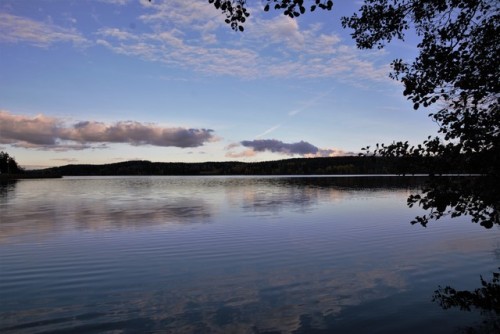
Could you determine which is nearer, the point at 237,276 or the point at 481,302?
the point at 481,302

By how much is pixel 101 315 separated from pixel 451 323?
10.8 metres

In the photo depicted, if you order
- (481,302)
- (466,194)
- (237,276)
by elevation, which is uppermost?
(466,194)

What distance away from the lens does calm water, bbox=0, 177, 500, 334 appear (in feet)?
38.7

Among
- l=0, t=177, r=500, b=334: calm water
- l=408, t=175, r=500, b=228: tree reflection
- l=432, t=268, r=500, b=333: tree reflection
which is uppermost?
l=408, t=175, r=500, b=228: tree reflection

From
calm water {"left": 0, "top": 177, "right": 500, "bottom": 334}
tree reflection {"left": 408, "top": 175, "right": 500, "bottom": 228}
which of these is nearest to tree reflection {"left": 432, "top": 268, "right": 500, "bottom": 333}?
calm water {"left": 0, "top": 177, "right": 500, "bottom": 334}

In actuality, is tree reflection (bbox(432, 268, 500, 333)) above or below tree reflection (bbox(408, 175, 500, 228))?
below

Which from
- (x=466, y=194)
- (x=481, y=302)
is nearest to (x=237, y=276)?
(x=481, y=302)

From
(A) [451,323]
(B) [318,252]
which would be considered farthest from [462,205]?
(B) [318,252]

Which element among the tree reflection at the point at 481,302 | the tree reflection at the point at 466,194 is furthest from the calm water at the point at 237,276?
the tree reflection at the point at 466,194

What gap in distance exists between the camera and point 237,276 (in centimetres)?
1708

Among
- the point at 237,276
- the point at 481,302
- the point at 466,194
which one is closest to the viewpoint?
the point at 466,194

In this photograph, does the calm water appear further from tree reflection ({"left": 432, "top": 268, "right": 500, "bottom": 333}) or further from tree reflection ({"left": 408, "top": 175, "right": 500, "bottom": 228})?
tree reflection ({"left": 408, "top": 175, "right": 500, "bottom": 228})

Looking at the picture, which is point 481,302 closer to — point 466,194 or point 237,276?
point 466,194

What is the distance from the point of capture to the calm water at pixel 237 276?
1180cm
